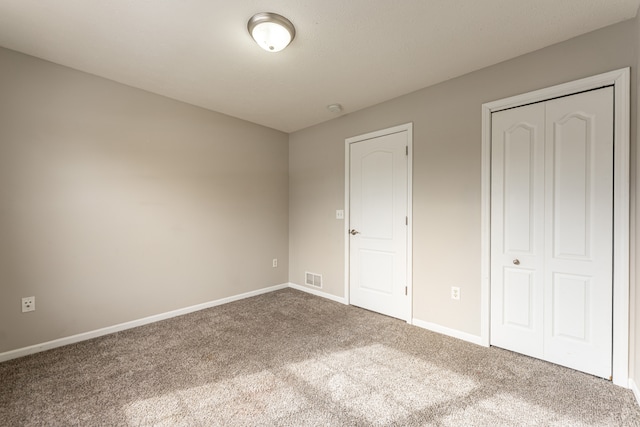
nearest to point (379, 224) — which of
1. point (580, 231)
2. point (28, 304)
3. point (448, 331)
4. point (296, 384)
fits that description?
point (448, 331)

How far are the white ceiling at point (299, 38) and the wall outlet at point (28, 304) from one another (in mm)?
2008

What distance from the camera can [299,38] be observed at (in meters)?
2.12

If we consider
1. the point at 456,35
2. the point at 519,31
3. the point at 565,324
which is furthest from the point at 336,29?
the point at 565,324

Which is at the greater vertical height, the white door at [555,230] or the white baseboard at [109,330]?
the white door at [555,230]

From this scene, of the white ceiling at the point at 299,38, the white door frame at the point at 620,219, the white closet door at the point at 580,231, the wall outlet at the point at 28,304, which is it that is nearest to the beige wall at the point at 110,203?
the wall outlet at the point at 28,304

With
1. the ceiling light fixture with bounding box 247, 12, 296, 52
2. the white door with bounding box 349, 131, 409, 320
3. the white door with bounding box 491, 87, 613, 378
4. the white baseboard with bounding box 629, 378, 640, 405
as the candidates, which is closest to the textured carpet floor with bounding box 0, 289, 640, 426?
the white baseboard with bounding box 629, 378, 640, 405

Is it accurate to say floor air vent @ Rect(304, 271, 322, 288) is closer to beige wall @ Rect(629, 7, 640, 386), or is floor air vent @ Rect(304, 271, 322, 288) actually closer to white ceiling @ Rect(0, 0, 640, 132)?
white ceiling @ Rect(0, 0, 640, 132)

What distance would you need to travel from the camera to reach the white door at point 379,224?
10.2 ft

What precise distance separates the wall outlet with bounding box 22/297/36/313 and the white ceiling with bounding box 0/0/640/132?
201 cm

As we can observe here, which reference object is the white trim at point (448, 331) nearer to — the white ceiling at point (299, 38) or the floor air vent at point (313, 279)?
the floor air vent at point (313, 279)

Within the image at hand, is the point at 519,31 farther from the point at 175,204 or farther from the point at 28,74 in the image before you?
the point at 28,74

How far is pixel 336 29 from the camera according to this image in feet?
6.64

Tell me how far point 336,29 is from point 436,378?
2568 millimetres

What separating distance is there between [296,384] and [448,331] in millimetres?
1591
